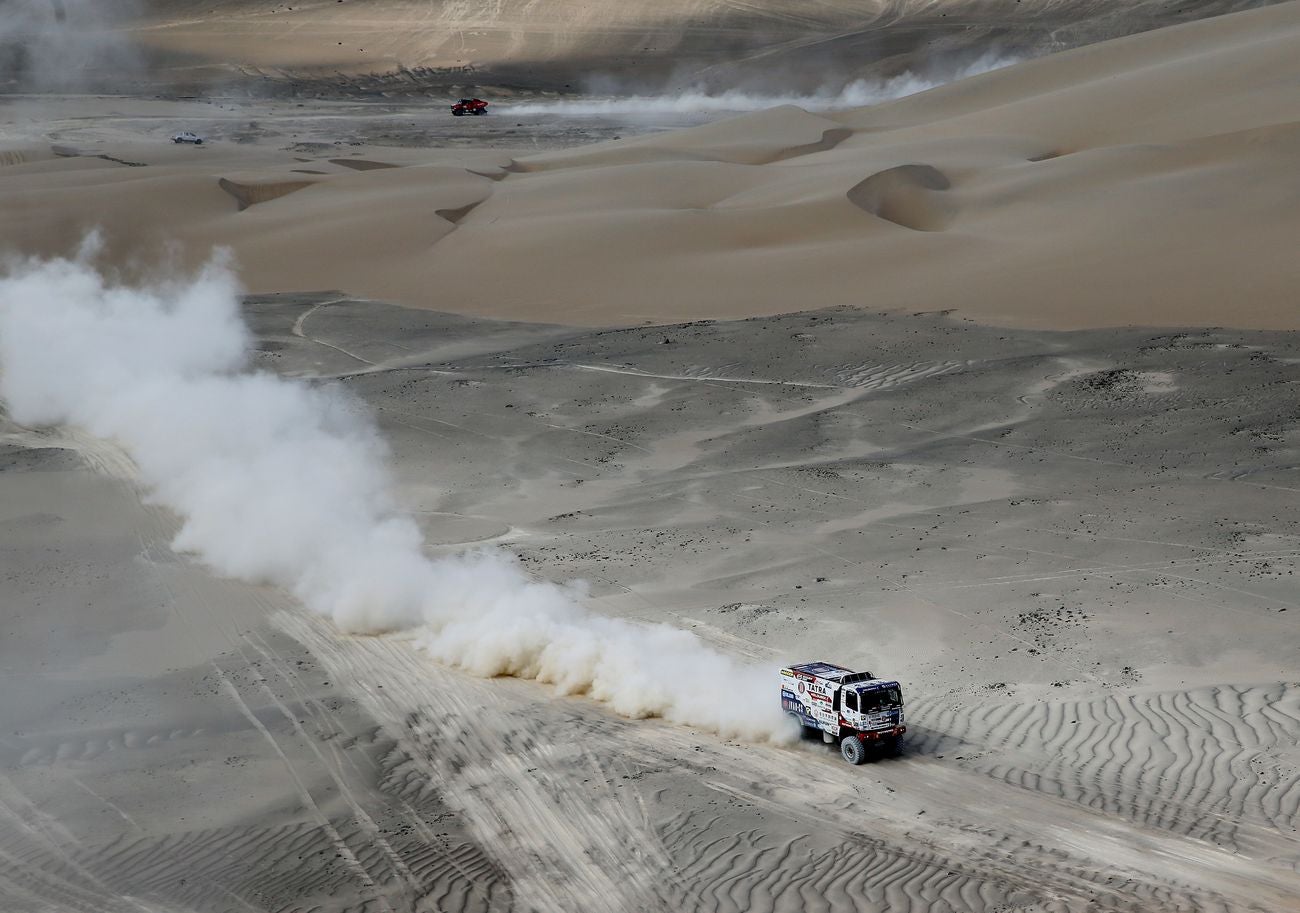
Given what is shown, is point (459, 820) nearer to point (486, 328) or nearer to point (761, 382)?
point (761, 382)

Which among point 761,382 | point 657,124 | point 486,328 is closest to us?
point 761,382

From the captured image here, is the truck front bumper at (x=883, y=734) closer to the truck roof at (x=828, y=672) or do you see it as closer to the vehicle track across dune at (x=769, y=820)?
the vehicle track across dune at (x=769, y=820)

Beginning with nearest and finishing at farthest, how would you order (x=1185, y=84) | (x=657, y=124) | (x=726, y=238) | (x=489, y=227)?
(x=726, y=238), (x=489, y=227), (x=1185, y=84), (x=657, y=124)

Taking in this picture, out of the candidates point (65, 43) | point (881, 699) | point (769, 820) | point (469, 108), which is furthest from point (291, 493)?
point (65, 43)

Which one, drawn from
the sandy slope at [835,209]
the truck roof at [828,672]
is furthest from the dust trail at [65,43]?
the truck roof at [828,672]

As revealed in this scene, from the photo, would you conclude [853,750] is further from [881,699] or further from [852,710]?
[881,699]

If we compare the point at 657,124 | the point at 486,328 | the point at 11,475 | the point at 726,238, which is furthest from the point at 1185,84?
the point at 11,475

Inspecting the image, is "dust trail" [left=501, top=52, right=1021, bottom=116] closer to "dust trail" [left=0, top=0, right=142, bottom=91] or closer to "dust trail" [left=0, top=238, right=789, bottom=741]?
"dust trail" [left=0, top=0, right=142, bottom=91]
